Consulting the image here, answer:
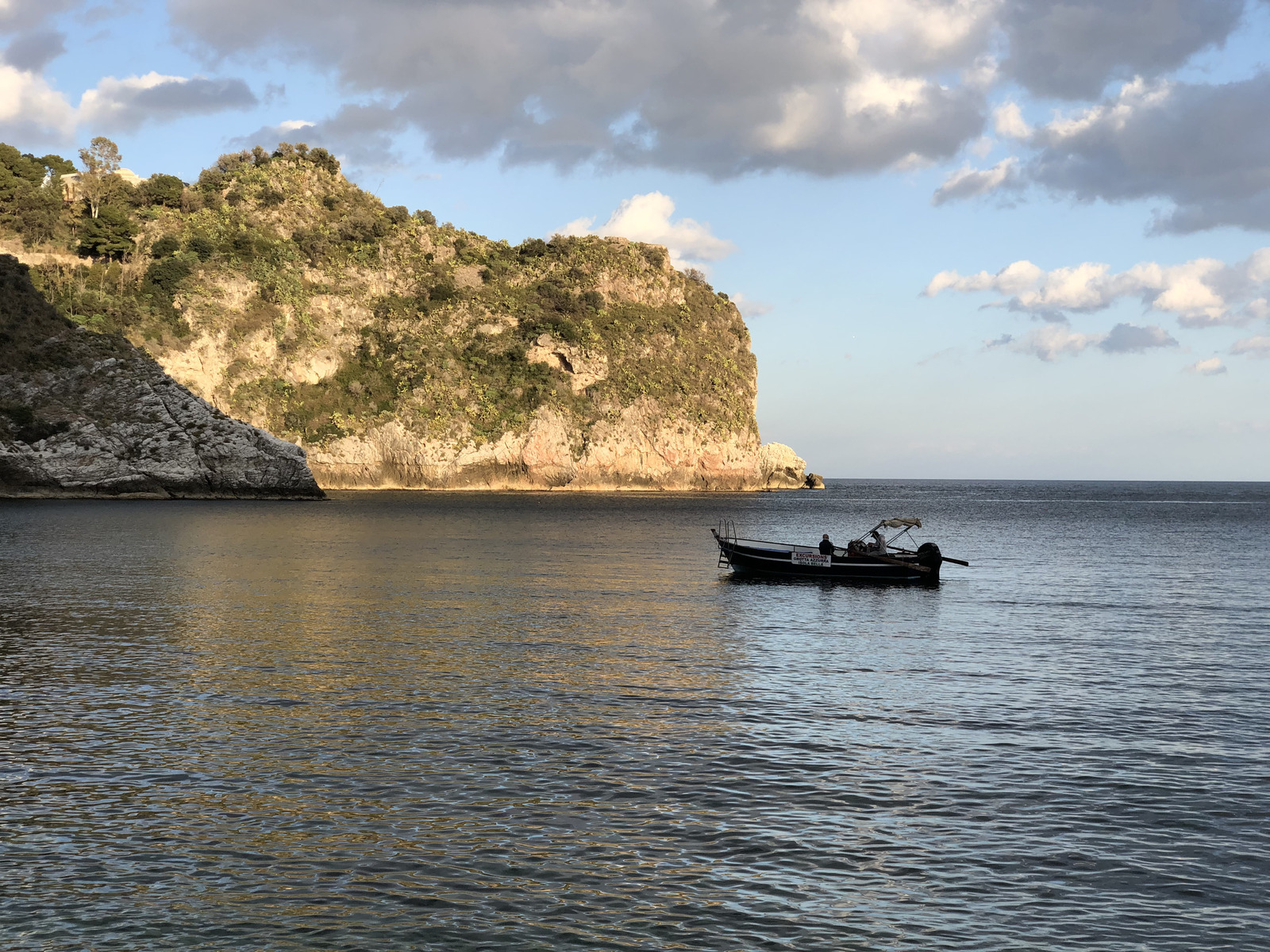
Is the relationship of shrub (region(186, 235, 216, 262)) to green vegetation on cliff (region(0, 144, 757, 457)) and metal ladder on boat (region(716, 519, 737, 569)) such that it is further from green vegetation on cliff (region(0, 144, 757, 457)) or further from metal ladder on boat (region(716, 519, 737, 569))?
metal ladder on boat (region(716, 519, 737, 569))

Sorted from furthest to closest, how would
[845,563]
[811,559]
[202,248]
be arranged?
[202,248], [811,559], [845,563]

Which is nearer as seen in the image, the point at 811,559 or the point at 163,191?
the point at 811,559

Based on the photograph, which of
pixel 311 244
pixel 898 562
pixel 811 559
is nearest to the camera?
pixel 898 562

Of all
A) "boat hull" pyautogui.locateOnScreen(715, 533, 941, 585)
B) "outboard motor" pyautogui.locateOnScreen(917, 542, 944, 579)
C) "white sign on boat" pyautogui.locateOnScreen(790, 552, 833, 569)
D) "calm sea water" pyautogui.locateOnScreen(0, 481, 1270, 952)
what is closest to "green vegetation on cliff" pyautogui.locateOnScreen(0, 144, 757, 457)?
"boat hull" pyautogui.locateOnScreen(715, 533, 941, 585)

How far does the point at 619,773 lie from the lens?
582 inches

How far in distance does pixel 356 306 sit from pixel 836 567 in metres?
106

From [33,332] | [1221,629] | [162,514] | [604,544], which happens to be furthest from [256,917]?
[33,332]

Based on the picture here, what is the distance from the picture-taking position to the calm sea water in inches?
396

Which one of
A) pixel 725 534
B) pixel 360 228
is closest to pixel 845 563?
pixel 725 534

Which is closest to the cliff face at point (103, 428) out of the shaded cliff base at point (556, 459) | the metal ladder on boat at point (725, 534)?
the shaded cliff base at point (556, 459)

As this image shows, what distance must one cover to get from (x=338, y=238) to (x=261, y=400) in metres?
31.3

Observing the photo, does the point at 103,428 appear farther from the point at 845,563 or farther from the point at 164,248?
the point at 845,563

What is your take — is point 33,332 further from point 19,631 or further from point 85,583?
point 19,631

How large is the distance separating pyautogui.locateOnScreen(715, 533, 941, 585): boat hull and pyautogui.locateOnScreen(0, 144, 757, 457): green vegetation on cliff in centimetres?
8716
